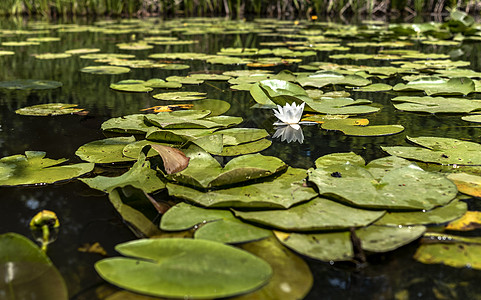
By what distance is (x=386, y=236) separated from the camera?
0.75m

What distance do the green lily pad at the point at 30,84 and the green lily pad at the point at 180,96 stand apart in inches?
26.0

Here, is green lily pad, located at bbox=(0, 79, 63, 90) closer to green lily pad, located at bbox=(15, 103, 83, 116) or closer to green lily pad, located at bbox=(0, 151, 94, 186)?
green lily pad, located at bbox=(15, 103, 83, 116)

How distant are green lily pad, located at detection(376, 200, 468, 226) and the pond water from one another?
0.06m

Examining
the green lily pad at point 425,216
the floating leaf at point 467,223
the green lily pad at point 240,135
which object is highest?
the green lily pad at point 240,135

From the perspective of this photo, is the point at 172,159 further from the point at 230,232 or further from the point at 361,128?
the point at 361,128

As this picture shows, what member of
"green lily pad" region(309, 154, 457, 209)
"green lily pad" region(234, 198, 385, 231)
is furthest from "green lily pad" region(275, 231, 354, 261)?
"green lily pad" region(309, 154, 457, 209)

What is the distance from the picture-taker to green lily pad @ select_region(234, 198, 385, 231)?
2.52 feet

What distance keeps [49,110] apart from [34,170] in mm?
734

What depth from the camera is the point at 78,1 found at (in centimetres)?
843

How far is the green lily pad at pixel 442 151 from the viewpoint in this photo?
115 cm

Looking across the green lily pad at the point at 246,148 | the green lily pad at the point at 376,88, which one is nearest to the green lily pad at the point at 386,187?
the green lily pad at the point at 246,148

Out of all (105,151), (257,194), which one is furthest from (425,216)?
(105,151)

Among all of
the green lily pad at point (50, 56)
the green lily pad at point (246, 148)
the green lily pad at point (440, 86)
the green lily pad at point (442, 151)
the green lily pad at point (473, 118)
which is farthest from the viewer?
the green lily pad at point (50, 56)

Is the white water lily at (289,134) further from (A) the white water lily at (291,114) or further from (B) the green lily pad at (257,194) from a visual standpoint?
(B) the green lily pad at (257,194)
